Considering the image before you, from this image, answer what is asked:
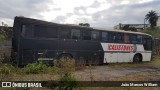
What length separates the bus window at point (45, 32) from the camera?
12706 mm

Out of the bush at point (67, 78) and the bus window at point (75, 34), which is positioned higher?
the bus window at point (75, 34)

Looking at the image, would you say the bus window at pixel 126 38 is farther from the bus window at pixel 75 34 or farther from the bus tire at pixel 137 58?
the bus window at pixel 75 34

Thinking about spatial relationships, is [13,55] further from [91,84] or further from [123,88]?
[123,88]

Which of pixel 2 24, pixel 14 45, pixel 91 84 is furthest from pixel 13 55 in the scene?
pixel 91 84

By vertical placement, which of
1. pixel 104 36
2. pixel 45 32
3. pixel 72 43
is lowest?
pixel 72 43

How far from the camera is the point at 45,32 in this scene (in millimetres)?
13008

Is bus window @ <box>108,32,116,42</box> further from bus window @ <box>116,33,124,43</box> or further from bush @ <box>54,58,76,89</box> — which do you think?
bush @ <box>54,58,76,89</box>

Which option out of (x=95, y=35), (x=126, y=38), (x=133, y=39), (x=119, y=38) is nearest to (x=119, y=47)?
(x=119, y=38)

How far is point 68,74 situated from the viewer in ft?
23.7

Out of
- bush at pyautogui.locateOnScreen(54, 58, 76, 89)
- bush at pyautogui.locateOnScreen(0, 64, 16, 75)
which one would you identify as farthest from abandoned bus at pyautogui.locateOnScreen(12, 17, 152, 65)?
bush at pyautogui.locateOnScreen(54, 58, 76, 89)

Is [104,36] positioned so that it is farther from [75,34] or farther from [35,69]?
[35,69]

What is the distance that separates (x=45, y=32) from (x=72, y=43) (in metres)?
1.83

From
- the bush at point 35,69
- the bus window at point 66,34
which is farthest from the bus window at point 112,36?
the bush at point 35,69

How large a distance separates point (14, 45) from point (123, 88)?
6.93m
